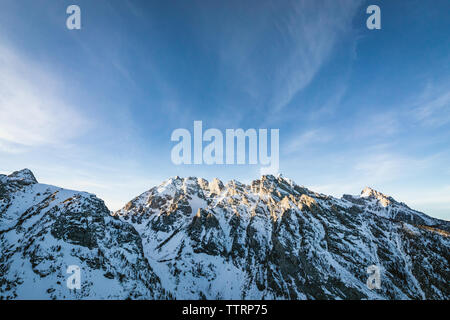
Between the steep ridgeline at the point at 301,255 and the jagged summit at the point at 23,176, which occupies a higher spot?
the jagged summit at the point at 23,176

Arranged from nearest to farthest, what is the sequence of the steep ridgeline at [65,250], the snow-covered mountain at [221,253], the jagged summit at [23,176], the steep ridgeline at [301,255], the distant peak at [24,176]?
1. the steep ridgeline at [65,250]
2. the snow-covered mountain at [221,253]
3. the steep ridgeline at [301,255]
4. the jagged summit at [23,176]
5. the distant peak at [24,176]

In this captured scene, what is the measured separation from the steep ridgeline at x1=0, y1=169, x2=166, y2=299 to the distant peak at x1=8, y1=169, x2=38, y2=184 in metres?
28.9

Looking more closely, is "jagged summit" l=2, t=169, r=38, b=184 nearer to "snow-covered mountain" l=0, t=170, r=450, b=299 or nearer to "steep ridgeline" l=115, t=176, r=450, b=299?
"snow-covered mountain" l=0, t=170, r=450, b=299

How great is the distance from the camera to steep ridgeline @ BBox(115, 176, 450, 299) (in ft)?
352

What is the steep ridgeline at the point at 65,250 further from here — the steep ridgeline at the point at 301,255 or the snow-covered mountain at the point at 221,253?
the steep ridgeline at the point at 301,255

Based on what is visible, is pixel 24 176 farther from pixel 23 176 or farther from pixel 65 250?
pixel 65 250

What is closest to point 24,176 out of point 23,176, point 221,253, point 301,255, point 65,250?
point 23,176

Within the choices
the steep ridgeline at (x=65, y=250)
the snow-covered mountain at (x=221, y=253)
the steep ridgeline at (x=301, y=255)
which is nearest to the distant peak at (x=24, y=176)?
the snow-covered mountain at (x=221, y=253)

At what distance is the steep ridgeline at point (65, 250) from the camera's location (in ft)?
237

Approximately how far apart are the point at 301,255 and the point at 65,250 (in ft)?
415

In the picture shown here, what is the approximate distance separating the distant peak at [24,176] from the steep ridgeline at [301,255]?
335 feet

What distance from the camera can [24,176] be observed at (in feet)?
511
